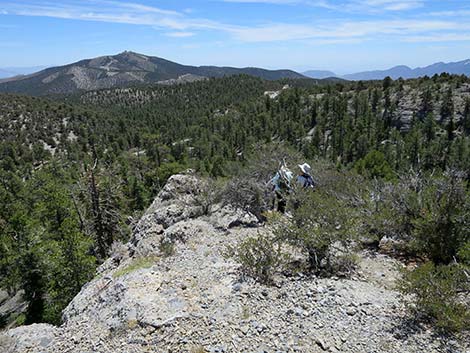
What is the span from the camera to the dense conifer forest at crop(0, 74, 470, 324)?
2122 cm

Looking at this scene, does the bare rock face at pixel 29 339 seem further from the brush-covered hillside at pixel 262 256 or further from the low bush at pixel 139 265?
the low bush at pixel 139 265

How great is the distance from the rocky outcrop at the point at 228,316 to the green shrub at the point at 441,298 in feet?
0.88

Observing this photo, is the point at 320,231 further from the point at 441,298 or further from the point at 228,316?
the point at 228,316

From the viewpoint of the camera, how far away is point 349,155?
62.4m

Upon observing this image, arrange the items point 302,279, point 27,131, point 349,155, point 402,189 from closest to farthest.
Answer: point 302,279, point 402,189, point 349,155, point 27,131

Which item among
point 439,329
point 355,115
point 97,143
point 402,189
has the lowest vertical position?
point 97,143

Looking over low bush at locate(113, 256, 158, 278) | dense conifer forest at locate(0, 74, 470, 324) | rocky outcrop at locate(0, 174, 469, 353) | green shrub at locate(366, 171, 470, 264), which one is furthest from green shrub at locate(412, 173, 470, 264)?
low bush at locate(113, 256, 158, 278)

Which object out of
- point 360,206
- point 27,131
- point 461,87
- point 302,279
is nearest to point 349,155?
point 461,87

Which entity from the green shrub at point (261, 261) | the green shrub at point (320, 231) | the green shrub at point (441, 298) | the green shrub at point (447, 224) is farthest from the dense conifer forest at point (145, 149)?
the green shrub at point (261, 261)

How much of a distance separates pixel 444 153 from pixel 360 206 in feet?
166

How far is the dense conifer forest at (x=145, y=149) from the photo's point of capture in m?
21.2

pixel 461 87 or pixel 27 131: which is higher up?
pixel 461 87

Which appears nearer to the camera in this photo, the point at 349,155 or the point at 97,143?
the point at 349,155

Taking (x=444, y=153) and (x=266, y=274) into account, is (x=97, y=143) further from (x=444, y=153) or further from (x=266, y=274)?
(x=266, y=274)
